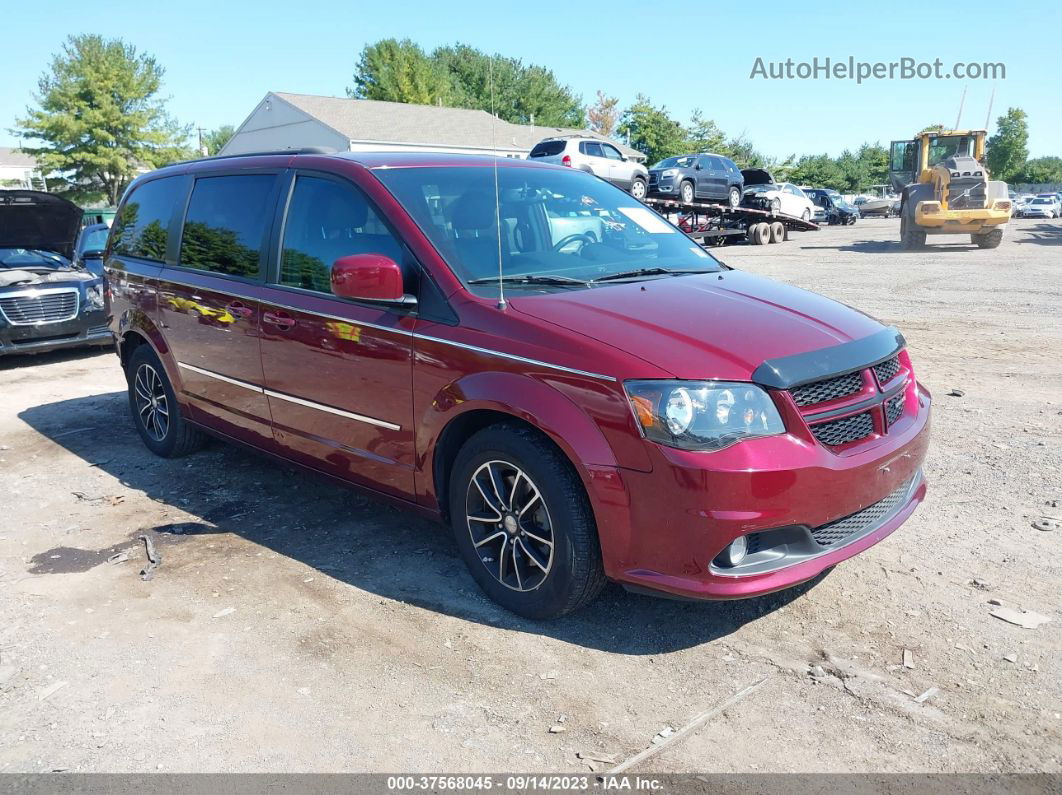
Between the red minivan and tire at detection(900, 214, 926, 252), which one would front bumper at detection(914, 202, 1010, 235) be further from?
the red minivan

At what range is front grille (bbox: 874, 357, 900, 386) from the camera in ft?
11.5

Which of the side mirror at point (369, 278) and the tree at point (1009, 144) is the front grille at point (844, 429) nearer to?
the side mirror at point (369, 278)

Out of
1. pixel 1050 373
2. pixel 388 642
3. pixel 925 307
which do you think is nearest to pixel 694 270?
pixel 388 642

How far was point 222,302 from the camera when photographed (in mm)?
4918

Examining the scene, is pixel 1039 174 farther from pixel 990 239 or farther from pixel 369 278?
pixel 369 278

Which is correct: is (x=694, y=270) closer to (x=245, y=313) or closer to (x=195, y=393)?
(x=245, y=313)

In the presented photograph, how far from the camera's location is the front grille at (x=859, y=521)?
327 centimetres

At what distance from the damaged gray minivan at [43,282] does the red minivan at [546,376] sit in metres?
5.41

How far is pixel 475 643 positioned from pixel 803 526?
138 cm

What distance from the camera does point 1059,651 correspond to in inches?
129

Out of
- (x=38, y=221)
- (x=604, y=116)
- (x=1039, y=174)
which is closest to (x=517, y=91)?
(x=604, y=116)

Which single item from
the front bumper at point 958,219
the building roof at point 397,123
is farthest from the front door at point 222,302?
the building roof at point 397,123

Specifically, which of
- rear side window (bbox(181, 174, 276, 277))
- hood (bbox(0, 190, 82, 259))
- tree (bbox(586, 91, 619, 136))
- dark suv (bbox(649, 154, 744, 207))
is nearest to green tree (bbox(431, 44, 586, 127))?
tree (bbox(586, 91, 619, 136))

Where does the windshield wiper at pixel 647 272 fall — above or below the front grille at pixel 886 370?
above
